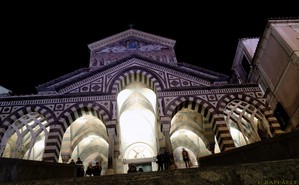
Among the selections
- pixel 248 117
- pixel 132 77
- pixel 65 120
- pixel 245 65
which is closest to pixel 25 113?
pixel 65 120

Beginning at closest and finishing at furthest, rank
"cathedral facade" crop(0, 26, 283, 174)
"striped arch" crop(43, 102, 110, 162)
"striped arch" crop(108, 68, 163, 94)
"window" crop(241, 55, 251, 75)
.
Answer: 1. "striped arch" crop(43, 102, 110, 162)
2. "cathedral facade" crop(0, 26, 283, 174)
3. "striped arch" crop(108, 68, 163, 94)
4. "window" crop(241, 55, 251, 75)

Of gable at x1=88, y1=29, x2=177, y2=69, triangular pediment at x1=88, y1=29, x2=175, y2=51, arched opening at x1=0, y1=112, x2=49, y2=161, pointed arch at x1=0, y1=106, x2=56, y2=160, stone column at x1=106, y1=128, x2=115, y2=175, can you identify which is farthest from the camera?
triangular pediment at x1=88, y1=29, x2=175, y2=51

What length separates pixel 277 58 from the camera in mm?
13820

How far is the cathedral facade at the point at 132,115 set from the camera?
12.9 m

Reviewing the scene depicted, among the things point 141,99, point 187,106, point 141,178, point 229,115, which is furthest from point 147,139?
point 141,178

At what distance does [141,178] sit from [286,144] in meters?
3.32

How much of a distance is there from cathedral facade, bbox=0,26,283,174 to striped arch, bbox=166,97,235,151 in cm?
5

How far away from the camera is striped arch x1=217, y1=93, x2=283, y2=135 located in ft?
42.8

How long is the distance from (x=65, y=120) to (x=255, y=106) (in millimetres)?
11179

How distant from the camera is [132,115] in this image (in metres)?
19.2

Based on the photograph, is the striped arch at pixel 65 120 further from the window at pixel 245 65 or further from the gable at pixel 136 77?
the window at pixel 245 65

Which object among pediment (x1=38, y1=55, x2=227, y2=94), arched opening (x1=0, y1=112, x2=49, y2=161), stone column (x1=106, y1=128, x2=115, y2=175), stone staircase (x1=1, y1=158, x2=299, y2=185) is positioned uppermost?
pediment (x1=38, y1=55, x2=227, y2=94)

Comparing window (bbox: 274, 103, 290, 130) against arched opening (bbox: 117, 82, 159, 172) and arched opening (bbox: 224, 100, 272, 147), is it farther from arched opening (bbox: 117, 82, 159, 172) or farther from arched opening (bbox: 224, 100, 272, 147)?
arched opening (bbox: 117, 82, 159, 172)

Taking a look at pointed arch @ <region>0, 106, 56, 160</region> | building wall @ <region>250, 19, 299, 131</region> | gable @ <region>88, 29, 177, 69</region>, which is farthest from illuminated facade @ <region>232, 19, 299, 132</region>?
pointed arch @ <region>0, 106, 56, 160</region>
